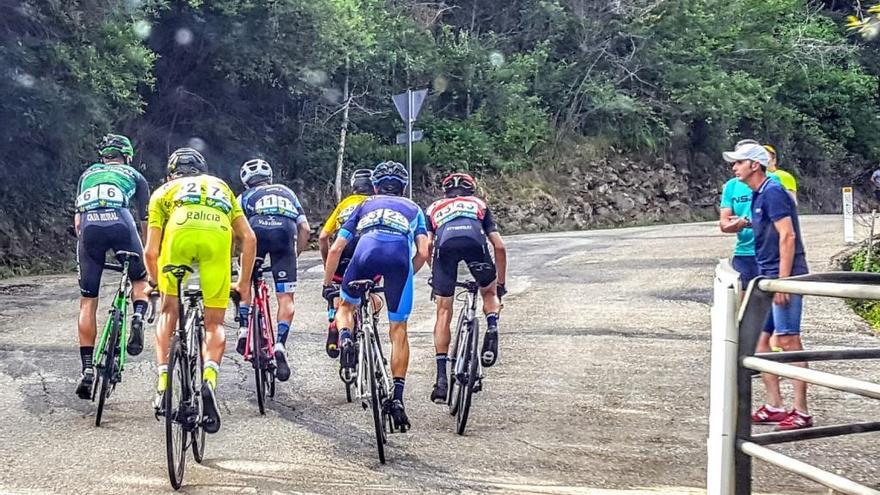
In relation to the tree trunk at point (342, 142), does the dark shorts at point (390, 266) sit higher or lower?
lower

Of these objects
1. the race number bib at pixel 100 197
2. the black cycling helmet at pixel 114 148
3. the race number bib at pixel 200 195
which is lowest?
the race number bib at pixel 200 195

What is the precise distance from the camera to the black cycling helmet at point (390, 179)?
7410mm

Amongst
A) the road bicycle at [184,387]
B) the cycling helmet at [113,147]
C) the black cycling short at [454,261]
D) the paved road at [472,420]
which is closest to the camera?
the road bicycle at [184,387]

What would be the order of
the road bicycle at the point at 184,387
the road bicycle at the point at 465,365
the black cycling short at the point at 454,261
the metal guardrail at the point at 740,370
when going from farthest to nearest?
the black cycling short at the point at 454,261, the road bicycle at the point at 465,365, the road bicycle at the point at 184,387, the metal guardrail at the point at 740,370

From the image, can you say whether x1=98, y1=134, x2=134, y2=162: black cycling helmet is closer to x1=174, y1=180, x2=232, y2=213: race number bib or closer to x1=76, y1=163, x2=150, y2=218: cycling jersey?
x1=76, y1=163, x2=150, y2=218: cycling jersey

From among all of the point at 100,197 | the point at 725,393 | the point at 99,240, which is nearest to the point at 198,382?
the point at 99,240

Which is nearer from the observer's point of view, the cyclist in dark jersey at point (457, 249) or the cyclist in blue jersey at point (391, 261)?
the cyclist in blue jersey at point (391, 261)

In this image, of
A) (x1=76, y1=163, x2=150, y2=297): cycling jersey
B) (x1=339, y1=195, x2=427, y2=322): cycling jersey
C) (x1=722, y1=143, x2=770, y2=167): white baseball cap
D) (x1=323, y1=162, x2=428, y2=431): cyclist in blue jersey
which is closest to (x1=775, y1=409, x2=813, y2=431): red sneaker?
(x1=722, y1=143, x2=770, y2=167): white baseball cap

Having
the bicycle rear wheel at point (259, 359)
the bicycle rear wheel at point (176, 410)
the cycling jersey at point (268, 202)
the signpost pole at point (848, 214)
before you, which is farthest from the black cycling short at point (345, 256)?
the signpost pole at point (848, 214)

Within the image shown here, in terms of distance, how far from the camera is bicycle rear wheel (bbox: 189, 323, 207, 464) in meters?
→ 6.14

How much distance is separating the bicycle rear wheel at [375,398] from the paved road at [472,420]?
14 cm

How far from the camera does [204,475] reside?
600 centimetres

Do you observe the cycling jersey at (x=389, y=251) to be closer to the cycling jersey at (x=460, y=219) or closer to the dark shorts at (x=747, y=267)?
the cycling jersey at (x=460, y=219)

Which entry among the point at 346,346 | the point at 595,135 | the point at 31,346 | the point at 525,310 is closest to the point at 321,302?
the point at 525,310
